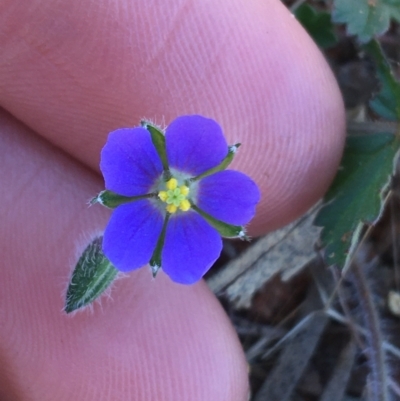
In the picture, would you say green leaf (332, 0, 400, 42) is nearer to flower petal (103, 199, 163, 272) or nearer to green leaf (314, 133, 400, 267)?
green leaf (314, 133, 400, 267)

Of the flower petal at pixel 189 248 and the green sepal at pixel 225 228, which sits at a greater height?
the flower petal at pixel 189 248

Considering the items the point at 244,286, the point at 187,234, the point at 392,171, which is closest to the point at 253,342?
the point at 244,286

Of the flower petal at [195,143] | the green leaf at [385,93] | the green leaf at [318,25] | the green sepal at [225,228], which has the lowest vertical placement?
the green leaf at [385,93]

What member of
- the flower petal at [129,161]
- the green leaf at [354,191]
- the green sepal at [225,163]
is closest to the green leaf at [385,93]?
the green leaf at [354,191]

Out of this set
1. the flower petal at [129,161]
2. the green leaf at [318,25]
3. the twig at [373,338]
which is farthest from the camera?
the green leaf at [318,25]

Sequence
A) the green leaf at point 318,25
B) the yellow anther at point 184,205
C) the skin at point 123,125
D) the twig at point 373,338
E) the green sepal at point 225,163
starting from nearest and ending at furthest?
the green sepal at point 225,163 < the yellow anther at point 184,205 < the skin at point 123,125 < the twig at point 373,338 < the green leaf at point 318,25

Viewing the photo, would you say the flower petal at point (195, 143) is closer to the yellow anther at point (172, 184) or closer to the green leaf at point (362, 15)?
the yellow anther at point (172, 184)

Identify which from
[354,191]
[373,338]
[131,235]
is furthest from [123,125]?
[373,338]

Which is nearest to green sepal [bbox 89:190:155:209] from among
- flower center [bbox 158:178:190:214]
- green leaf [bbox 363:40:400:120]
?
flower center [bbox 158:178:190:214]
